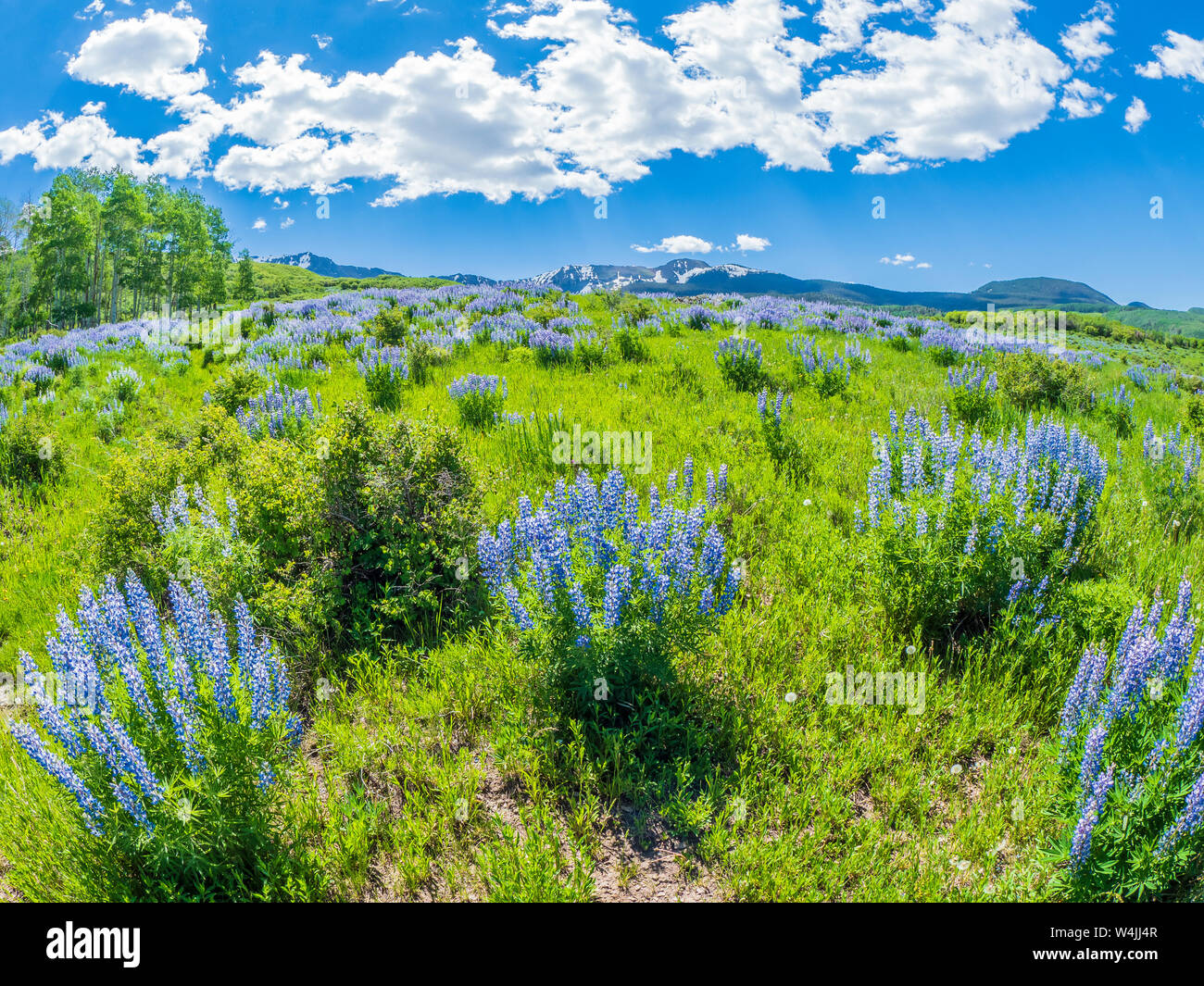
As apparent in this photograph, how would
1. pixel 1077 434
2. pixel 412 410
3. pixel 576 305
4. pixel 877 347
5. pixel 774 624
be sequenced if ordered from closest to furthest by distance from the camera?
pixel 774 624 < pixel 1077 434 < pixel 412 410 < pixel 877 347 < pixel 576 305

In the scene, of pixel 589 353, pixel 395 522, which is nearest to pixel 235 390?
pixel 589 353

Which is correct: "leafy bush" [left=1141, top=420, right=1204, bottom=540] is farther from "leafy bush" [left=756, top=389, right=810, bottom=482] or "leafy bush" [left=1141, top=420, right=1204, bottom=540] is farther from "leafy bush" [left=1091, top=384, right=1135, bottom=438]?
"leafy bush" [left=756, top=389, right=810, bottom=482]

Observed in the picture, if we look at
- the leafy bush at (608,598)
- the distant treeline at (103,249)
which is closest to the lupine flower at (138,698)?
the leafy bush at (608,598)

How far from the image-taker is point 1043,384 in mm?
9297

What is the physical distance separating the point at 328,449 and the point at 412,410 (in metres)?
3.93

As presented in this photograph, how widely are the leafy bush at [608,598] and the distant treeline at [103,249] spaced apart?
57.7 meters

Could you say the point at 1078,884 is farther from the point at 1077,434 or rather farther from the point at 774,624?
the point at 1077,434

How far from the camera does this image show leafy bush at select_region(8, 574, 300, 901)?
7.97ft

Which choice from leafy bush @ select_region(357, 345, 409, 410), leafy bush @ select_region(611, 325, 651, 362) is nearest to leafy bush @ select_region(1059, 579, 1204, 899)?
leafy bush @ select_region(357, 345, 409, 410)

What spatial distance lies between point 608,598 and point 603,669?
0.50 metres

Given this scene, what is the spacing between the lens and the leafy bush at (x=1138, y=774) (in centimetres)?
246

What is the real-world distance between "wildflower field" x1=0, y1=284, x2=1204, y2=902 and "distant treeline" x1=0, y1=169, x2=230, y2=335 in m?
55.4

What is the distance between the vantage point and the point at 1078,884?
8.43 ft
